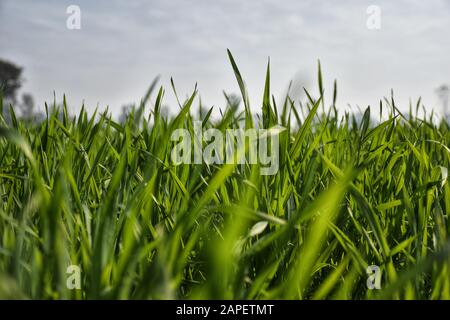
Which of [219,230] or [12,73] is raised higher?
[12,73]

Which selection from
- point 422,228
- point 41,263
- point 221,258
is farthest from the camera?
point 422,228

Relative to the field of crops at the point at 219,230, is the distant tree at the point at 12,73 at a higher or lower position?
higher

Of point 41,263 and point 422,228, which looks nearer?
point 41,263

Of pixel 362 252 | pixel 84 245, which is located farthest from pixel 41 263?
pixel 362 252

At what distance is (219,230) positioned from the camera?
77 centimetres

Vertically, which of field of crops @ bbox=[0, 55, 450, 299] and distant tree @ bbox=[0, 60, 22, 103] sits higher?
distant tree @ bbox=[0, 60, 22, 103]

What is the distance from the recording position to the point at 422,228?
28.3 inches

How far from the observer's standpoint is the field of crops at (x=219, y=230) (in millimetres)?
490

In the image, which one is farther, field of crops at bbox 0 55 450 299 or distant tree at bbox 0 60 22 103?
distant tree at bbox 0 60 22 103

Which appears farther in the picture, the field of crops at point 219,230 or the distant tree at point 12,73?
the distant tree at point 12,73

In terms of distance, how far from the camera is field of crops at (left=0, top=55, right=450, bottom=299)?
49 cm

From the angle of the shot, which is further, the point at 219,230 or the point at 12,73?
the point at 12,73
